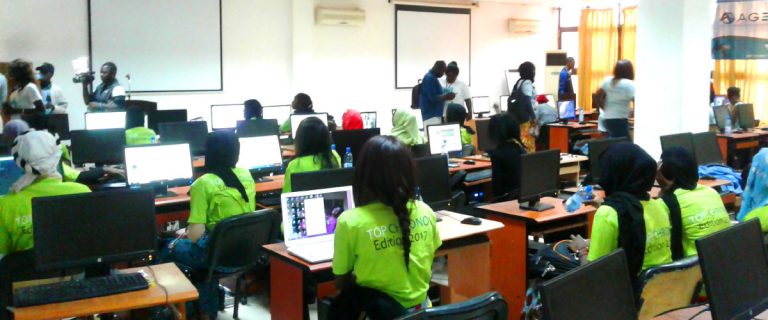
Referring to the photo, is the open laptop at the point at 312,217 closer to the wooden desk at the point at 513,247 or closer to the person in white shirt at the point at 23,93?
the wooden desk at the point at 513,247

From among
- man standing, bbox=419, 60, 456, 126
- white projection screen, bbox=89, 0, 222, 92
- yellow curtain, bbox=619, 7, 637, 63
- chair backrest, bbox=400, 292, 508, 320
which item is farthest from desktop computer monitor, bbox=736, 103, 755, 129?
chair backrest, bbox=400, 292, 508, 320

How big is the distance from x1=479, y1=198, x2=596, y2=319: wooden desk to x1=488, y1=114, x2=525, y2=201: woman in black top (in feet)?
3.11

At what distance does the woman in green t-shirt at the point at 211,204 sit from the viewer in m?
4.25

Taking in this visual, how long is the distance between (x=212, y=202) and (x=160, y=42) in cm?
607

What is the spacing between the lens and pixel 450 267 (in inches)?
187

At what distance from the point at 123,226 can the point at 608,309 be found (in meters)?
2.14

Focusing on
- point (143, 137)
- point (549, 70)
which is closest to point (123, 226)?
point (143, 137)

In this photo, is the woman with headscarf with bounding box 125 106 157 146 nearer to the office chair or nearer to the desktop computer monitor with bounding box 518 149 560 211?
the office chair

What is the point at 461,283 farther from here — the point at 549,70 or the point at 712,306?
the point at 549,70

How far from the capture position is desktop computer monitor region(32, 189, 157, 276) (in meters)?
3.06

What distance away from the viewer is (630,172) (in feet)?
10.8

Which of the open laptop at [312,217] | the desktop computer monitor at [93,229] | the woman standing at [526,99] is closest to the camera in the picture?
the desktop computer monitor at [93,229]

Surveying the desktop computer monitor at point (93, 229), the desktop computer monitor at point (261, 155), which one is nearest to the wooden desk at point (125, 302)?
the desktop computer monitor at point (93, 229)

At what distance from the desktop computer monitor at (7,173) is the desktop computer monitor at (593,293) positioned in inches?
149
